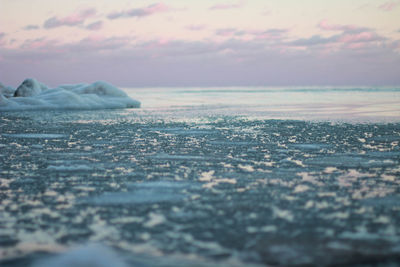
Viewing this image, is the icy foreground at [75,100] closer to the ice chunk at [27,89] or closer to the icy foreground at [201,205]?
the ice chunk at [27,89]

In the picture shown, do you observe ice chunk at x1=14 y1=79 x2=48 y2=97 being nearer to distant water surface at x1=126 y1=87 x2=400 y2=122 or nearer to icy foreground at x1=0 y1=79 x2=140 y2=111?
icy foreground at x1=0 y1=79 x2=140 y2=111

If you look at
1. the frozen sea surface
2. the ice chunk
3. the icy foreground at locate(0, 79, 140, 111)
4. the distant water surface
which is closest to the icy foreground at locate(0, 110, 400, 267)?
the frozen sea surface

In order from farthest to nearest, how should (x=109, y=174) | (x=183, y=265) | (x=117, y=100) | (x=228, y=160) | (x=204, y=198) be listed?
(x=117, y=100)
(x=228, y=160)
(x=109, y=174)
(x=204, y=198)
(x=183, y=265)

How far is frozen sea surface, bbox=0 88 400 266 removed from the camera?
216 centimetres

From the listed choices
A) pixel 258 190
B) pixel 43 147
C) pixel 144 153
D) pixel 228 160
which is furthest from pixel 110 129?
pixel 258 190

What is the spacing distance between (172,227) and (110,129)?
6.47 m

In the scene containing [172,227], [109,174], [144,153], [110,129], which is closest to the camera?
[172,227]

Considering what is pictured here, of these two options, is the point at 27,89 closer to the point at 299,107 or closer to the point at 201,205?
the point at 299,107

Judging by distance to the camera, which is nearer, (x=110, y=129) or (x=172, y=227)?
(x=172, y=227)

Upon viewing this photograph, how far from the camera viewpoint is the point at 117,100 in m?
20.2

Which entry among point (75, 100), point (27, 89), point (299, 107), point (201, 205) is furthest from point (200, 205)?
point (27, 89)

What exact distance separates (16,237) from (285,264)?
1.48 m

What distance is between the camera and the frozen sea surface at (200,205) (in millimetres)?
2160

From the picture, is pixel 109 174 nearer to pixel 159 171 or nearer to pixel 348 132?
pixel 159 171
